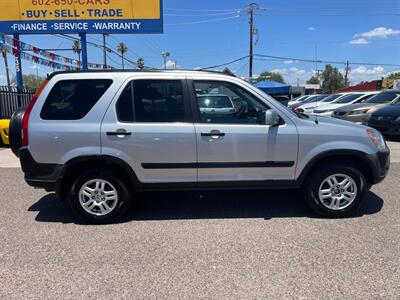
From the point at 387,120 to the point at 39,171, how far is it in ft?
32.1

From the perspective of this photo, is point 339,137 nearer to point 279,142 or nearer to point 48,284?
point 279,142

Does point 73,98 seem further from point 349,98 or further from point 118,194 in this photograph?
point 349,98

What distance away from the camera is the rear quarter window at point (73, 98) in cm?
428

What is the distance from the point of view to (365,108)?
→ 12898 mm

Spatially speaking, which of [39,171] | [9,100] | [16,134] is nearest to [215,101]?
[39,171]

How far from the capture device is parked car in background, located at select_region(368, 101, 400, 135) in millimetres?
10469

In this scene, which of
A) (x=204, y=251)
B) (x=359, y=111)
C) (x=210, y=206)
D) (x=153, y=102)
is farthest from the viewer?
(x=359, y=111)

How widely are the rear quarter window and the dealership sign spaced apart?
10951 millimetres

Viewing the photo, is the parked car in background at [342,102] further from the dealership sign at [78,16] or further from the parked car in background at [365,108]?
the dealership sign at [78,16]

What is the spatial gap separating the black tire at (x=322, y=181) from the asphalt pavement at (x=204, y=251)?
11 centimetres

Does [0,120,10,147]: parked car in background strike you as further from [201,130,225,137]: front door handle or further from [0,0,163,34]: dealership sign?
[201,130,225,137]: front door handle

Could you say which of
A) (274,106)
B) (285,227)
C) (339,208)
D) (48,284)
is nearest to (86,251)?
(48,284)

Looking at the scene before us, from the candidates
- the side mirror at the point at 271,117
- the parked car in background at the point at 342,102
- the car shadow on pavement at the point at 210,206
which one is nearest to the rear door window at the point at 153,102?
the side mirror at the point at 271,117

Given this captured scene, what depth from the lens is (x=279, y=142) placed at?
4.37m
